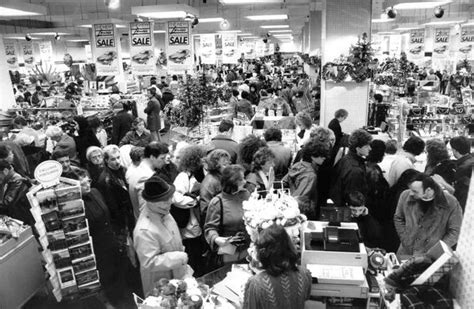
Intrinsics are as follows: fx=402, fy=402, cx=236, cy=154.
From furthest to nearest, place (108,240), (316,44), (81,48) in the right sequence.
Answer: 1. (81,48)
2. (316,44)
3. (108,240)

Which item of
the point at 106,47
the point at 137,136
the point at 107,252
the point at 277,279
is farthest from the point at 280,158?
the point at 106,47

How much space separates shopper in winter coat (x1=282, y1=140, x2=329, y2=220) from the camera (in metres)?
4.36

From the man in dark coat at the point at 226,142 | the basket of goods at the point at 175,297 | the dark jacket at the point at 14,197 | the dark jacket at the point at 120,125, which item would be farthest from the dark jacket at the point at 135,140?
the basket of goods at the point at 175,297

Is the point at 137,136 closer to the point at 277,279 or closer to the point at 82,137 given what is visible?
the point at 82,137

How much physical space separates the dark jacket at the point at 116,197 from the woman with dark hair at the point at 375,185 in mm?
2937

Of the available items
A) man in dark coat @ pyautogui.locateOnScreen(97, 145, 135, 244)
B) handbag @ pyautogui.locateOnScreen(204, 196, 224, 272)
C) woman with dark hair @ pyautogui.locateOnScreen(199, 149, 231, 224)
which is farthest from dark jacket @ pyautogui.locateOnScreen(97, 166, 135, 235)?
handbag @ pyautogui.locateOnScreen(204, 196, 224, 272)

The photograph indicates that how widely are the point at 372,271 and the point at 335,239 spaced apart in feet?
1.23

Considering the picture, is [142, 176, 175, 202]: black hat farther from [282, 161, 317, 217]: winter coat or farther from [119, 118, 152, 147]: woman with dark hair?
[119, 118, 152, 147]: woman with dark hair

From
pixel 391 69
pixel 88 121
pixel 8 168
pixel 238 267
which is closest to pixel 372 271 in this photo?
pixel 238 267

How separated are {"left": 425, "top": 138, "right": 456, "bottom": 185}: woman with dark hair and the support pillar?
15.9 feet

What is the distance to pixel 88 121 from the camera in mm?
7301

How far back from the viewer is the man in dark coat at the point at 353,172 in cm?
438

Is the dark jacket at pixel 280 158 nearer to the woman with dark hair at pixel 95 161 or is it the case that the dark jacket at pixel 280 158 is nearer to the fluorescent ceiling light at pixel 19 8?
the woman with dark hair at pixel 95 161

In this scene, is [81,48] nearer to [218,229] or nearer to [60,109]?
[60,109]
